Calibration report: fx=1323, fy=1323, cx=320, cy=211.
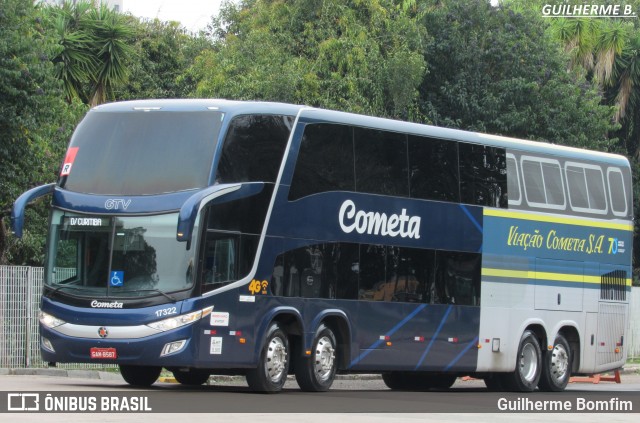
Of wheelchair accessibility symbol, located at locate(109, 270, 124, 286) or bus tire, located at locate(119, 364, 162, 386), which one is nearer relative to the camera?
wheelchair accessibility symbol, located at locate(109, 270, 124, 286)

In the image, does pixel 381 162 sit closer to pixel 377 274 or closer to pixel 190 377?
pixel 377 274

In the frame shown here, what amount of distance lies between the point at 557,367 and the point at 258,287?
27.5 feet

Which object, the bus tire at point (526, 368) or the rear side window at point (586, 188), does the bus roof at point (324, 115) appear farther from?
the bus tire at point (526, 368)

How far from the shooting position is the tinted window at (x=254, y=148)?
18.5 metres

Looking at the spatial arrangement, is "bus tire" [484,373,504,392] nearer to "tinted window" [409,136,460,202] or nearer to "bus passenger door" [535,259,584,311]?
"bus passenger door" [535,259,584,311]

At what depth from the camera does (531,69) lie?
136ft

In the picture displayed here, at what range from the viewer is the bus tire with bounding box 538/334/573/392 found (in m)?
24.9

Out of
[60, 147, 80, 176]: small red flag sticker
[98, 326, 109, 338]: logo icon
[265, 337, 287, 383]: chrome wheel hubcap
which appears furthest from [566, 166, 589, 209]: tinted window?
[98, 326, 109, 338]: logo icon

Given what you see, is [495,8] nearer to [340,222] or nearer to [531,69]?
[531,69]

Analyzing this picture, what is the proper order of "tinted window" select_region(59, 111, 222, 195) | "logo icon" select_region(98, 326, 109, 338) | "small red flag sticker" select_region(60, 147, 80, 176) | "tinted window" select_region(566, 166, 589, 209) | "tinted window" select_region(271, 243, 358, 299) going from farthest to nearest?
"tinted window" select_region(566, 166, 589, 209)
"tinted window" select_region(271, 243, 358, 299)
"small red flag sticker" select_region(60, 147, 80, 176)
"tinted window" select_region(59, 111, 222, 195)
"logo icon" select_region(98, 326, 109, 338)

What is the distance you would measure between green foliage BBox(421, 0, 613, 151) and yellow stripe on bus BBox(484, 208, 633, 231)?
1399cm

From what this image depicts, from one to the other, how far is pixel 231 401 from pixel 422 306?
618 cm

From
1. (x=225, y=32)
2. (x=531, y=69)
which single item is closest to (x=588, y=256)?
(x=531, y=69)

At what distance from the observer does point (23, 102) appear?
25844 millimetres
